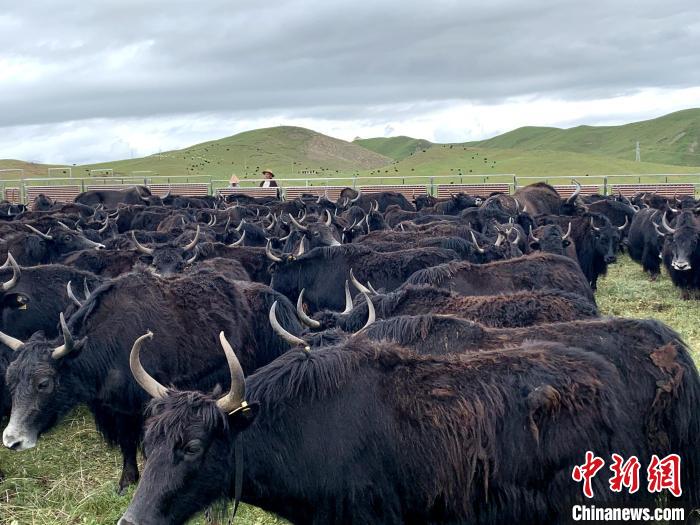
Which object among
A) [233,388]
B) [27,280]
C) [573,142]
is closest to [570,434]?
[233,388]

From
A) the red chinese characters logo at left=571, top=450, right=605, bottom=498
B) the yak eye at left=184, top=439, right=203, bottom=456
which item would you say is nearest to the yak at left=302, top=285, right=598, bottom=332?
the red chinese characters logo at left=571, top=450, right=605, bottom=498

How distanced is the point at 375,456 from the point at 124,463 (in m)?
3.31

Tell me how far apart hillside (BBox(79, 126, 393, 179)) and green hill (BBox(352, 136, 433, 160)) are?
103 ft

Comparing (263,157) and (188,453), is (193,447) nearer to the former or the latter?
(188,453)

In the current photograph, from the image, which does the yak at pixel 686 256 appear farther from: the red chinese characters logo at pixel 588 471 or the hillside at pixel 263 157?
the hillside at pixel 263 157

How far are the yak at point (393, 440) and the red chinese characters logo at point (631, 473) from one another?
0.15ft

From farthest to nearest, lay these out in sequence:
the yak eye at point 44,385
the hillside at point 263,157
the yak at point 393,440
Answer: the hillside at point 263,157
the yak eye at point 44,385
the yak at point 393,440

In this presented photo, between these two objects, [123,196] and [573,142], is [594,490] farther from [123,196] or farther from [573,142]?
[573,142]

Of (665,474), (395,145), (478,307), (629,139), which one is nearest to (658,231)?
(478,307)

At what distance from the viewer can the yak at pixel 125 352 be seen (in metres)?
5.57

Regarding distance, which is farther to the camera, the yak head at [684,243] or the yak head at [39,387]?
the yak head at [684,243]

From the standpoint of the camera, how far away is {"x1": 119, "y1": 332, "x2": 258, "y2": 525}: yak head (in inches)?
131

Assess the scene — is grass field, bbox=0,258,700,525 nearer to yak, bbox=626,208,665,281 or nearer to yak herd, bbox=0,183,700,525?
yak herd, bbox=0,183,700,525

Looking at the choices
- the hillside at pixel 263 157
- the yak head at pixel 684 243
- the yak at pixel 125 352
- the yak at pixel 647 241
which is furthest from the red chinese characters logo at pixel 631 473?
the hillside at pixel 263 157
